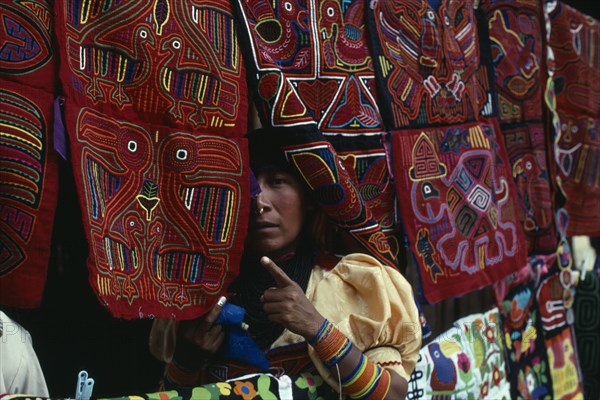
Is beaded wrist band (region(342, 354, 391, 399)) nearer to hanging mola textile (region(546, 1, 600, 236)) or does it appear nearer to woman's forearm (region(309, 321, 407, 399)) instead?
woman's forearm (region(309, 321, 407, 399))

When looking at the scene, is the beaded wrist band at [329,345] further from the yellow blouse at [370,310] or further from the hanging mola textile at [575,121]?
the hanging mola textile at [575,121]

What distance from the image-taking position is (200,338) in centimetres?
175

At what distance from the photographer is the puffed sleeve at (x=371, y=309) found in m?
1.76

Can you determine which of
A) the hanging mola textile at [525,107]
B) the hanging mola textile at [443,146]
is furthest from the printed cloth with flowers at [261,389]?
the hanging mola textile at [525,107]

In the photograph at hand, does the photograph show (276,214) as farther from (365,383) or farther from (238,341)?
(365,383)

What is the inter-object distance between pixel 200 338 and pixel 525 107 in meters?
1.60

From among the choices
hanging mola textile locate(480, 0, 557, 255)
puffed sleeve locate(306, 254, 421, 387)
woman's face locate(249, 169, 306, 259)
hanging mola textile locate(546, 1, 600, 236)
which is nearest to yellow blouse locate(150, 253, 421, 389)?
puffed sleeve locate(306, 254, 421, 387)

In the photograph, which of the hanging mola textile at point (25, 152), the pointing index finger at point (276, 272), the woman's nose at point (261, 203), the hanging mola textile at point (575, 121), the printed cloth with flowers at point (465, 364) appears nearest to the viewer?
the hanging mola textile at point (25, 152)

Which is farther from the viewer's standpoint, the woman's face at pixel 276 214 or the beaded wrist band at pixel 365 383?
the woman's face at pixel 276 214

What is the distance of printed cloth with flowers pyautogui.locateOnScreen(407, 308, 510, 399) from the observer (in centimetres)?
210

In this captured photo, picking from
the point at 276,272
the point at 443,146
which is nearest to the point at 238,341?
the point at 276,272

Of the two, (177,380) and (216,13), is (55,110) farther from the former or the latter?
(177,380)

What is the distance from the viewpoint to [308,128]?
1829 millimetres

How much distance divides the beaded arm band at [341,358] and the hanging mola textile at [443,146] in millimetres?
519
